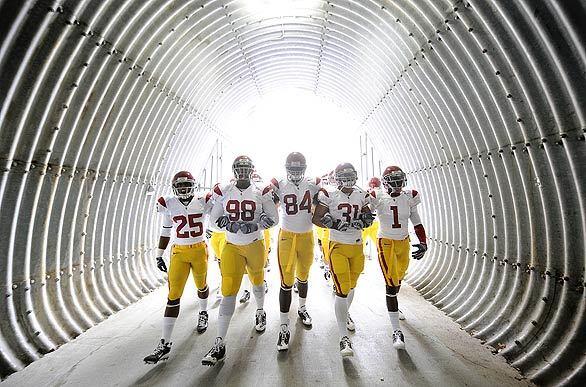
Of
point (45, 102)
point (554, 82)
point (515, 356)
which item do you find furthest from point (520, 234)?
point (45, 102)

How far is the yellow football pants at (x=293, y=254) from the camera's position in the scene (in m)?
4.70

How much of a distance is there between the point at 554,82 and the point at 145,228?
778 cm

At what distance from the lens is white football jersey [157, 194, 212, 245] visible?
4.49 m

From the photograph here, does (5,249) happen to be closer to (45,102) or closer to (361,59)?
(45,102)

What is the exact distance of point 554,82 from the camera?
3.38m

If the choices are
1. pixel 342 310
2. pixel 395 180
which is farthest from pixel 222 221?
pixel 395 180

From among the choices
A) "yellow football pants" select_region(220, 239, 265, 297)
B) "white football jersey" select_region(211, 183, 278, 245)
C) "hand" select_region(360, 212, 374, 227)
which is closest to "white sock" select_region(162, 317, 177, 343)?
"yellow football pants" select_region(220, 239, 265, 297)

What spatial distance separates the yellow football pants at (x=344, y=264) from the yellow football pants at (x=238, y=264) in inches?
40.1

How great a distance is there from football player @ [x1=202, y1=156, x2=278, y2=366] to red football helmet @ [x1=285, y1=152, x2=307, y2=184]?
47 centimetres

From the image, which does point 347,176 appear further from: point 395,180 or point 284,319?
point 284,319

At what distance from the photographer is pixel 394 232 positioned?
186 inches

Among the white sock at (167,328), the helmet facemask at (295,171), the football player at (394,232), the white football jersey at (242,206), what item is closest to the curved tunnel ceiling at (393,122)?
→ the football player at (394,232)

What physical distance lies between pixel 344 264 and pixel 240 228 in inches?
59.4

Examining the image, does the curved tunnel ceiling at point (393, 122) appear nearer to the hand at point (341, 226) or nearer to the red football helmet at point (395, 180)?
the red football helmet at point (395, 180)
